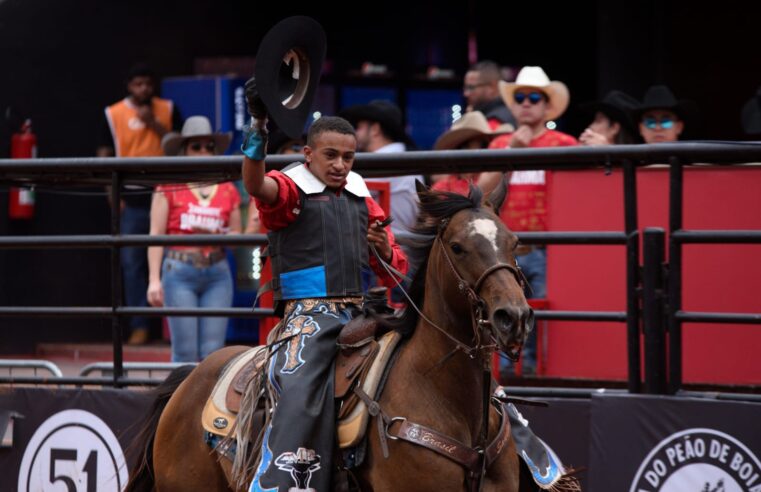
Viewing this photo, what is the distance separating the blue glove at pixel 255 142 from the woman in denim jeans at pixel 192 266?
326 cm

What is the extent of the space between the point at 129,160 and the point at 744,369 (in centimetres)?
386

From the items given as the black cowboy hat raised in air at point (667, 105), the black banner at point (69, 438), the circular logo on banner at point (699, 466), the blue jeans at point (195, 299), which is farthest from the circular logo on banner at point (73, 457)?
the black cowboy hat raised in air at point (667, 105)

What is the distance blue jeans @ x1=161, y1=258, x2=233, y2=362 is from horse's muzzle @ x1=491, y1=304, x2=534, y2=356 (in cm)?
425

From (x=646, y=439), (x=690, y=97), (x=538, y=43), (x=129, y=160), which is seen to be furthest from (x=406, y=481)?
(x=538, y=43)

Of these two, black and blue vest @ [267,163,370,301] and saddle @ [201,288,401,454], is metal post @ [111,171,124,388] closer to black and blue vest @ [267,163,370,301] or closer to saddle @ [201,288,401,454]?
saddle @ [201,288,401,454]

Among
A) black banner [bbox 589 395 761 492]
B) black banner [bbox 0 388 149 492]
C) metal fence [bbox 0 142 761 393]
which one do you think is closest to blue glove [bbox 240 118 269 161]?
metal fence [bbox 0 142 761 393]

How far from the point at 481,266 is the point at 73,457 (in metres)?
3.91

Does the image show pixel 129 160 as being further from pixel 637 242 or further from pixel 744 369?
pixel 744 369

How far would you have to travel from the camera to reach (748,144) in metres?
6.32

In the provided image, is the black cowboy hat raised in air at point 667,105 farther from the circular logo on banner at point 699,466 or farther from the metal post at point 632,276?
the circular logo on banner at point 699,466

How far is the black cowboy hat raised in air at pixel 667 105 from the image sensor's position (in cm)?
905

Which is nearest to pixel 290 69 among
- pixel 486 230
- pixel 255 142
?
pixel 255 142

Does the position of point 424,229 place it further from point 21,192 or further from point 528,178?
point 21,192

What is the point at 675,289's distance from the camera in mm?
6516
